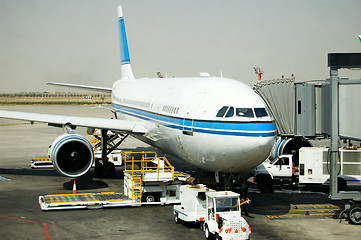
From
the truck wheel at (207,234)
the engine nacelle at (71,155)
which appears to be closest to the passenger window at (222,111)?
the truck wheel at (207,234)

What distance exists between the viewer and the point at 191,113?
65.0ft

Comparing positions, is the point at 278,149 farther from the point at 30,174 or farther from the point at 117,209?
the point at 30,174

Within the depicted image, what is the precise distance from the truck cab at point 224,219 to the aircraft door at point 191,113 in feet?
9.85

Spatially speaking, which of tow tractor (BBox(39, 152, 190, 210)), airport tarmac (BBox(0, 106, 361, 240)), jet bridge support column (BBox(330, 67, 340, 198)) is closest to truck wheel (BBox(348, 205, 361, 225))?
airport tarmac (BBox(0, 106, 361, 240))

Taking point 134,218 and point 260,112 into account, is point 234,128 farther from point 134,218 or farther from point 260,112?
point 134,218

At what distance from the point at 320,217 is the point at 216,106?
634 cm

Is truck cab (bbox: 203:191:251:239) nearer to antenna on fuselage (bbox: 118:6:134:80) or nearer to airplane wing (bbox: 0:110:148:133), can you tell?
airplane wing (bbox: 0:110:148:133)

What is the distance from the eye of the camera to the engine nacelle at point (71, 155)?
23734 mm

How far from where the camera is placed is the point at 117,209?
21.1 meters

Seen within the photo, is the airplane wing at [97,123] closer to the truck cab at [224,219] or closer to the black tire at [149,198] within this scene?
the black tire at [149,198]

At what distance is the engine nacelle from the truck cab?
335 inches

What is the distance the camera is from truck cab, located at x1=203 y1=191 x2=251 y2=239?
627 inches

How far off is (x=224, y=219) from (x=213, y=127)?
357cm

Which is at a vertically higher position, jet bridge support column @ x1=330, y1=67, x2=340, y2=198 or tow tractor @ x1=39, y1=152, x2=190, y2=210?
jet bridge support column @ x1=330, y1=67, x2=340, y2=198
